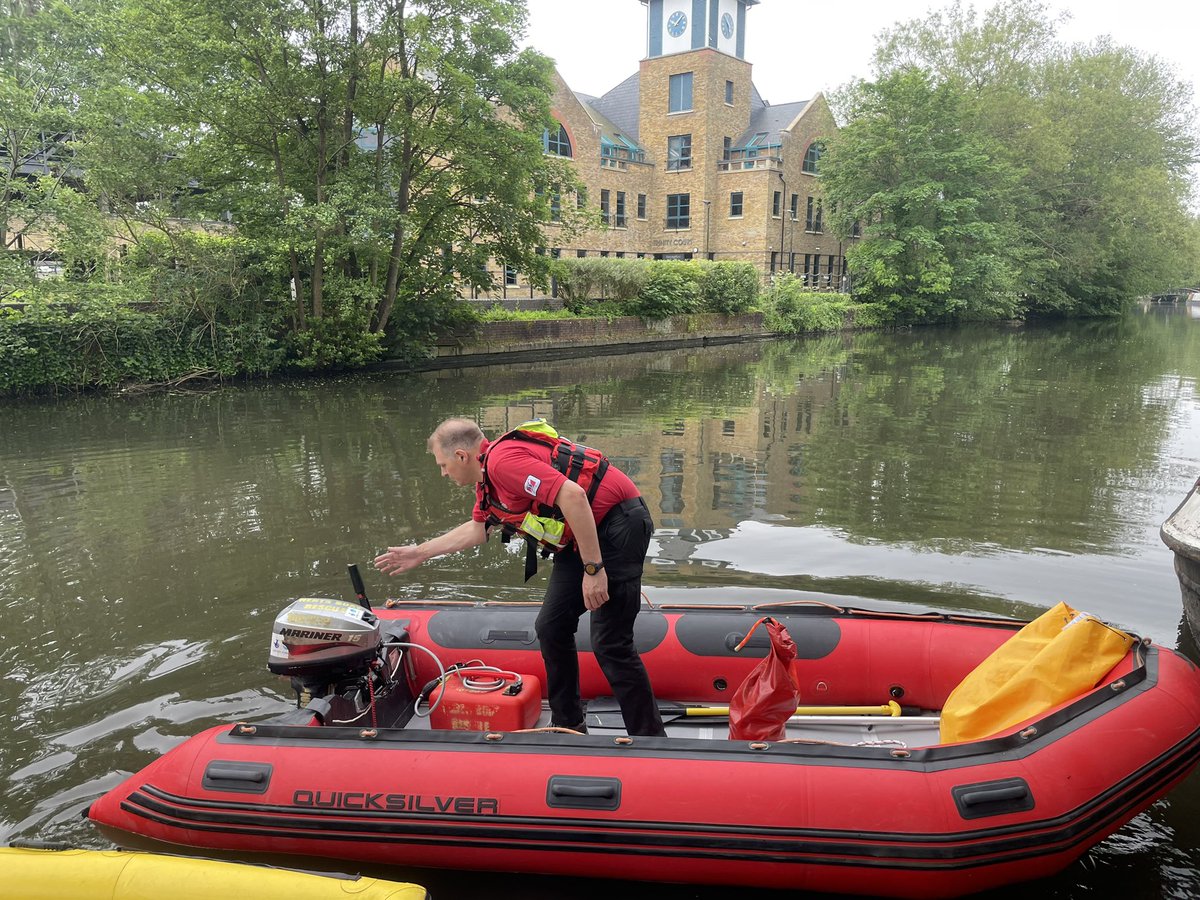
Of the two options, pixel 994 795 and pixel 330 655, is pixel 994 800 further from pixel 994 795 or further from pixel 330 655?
pixel 330 655

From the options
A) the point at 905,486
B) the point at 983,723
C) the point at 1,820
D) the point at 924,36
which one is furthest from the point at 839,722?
the point at 924,36

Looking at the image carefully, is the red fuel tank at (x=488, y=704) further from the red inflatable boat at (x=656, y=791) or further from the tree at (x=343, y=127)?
the tree at (x=343, y=127)

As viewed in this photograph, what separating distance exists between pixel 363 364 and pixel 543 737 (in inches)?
667

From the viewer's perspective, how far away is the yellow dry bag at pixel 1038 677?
3311mm

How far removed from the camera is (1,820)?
3.59m

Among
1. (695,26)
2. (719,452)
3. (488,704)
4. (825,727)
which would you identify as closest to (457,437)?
(488,704)

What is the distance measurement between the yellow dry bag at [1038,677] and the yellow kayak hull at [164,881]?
219cm

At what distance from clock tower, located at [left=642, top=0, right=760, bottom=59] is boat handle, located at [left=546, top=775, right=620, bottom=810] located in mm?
40761

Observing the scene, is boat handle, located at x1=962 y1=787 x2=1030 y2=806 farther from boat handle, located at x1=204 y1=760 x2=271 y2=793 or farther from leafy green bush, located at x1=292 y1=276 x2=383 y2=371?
leafy green bush, located at x1=292 y1=276 x2=383 y2=371

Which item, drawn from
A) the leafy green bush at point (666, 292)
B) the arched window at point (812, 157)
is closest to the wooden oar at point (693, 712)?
the leafy green bush at point (666, 292)

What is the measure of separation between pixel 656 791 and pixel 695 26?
41.4 m

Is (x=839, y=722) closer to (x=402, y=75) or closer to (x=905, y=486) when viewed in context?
(x=905, y=486)

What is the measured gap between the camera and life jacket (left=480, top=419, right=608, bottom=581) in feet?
11.3

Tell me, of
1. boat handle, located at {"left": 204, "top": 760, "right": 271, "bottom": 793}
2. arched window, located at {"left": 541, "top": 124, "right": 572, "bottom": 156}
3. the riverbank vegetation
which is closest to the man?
boat handle, located at {"left": 204, "top": 760, "right": 271, "bottom": 793}
